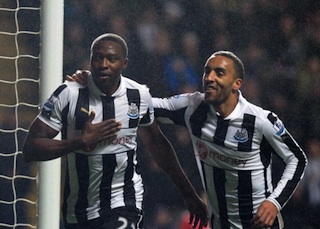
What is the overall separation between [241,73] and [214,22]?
212mm

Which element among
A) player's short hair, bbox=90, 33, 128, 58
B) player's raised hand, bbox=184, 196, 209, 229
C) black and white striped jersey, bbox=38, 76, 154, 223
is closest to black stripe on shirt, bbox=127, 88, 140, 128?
black and white striped jersey, bbox=38, 76, 154, 223

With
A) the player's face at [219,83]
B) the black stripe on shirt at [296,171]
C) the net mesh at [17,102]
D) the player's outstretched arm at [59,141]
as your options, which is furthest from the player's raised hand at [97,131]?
the black stripe on shirt at [296,171]

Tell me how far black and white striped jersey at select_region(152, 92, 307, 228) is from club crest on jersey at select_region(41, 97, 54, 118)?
13.4 inches

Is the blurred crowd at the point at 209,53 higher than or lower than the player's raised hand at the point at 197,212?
higher

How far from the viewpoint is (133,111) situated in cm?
247

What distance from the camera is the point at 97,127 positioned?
2.42 meters

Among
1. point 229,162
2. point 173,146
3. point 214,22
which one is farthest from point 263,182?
point 214,22

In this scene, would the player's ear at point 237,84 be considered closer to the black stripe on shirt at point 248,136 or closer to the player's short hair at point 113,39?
the black stripe on shirt at point 248,136

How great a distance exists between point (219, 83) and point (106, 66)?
1.23ft

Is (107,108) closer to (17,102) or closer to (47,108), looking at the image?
(47,108)

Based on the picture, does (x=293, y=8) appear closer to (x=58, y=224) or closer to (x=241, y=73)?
(x=241, y=73)

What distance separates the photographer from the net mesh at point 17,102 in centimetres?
250

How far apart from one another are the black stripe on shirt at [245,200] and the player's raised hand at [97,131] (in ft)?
1.48

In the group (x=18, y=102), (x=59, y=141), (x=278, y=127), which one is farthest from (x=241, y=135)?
(x=18, y=102)
